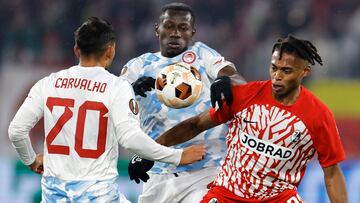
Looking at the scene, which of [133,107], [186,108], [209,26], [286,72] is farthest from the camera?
[209,26]

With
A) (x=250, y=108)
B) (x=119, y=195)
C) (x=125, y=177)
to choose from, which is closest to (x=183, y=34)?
(x=250, y=108)

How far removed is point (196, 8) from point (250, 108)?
8767 mm

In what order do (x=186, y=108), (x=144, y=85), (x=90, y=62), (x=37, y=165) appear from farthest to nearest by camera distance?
1. (x=186, y=108)
2. (x=144, y=85)
3. (x=37, y=165)
4. (x=90, y=62)

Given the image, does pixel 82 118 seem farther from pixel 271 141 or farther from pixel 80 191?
pixel 271 141

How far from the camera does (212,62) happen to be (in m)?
6.64

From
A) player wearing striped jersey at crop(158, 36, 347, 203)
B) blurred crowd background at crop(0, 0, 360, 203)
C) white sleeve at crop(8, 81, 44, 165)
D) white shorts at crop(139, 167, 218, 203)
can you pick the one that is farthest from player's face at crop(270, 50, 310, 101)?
blurred crowd background at crop(0, 0, 360, 203)

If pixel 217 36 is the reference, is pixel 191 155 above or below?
above

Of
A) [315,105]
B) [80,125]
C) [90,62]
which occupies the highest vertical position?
[90,62]

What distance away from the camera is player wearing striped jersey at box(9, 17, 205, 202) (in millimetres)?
5445

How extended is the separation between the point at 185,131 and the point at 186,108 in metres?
0.56

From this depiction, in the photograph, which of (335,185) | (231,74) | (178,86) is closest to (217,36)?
(231,74)

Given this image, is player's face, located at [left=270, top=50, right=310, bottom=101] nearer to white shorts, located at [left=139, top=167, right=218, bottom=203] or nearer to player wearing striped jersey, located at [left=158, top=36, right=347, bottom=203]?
player wearing striped jersey, located at [left=158, top=36, right=347, bottom=203]

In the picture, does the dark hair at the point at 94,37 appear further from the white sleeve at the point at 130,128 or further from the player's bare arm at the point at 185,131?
the player's bare arm at the point at 185,131

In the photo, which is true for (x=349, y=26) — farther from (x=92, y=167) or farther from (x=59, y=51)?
(x=92, y=167)
